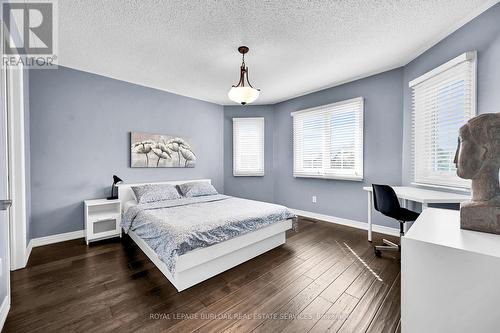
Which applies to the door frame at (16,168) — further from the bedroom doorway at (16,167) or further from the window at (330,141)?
the window at (330,141)

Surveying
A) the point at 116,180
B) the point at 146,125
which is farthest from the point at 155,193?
the point at 146,125

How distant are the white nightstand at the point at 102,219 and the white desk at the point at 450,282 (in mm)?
3449

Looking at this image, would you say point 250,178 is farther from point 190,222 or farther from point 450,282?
point 450,282

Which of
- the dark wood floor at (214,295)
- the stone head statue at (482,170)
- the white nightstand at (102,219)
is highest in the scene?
the stone head statue at (482,170)

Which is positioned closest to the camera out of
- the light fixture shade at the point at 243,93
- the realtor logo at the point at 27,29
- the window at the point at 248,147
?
the realtor logo at the point at 27,29

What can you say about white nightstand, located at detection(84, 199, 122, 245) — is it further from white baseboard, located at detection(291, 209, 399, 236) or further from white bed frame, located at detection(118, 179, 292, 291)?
white baseboard, located at detection(291, 209, 399, 236)

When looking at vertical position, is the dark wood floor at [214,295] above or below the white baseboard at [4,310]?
below

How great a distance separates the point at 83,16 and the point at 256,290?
10.0ft

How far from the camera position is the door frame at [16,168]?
7.01 feet

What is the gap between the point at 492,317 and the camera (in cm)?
76

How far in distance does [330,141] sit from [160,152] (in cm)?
325

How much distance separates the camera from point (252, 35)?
2244 mm

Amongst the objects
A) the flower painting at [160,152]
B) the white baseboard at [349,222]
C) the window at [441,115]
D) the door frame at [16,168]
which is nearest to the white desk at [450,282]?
the window at [441,115]

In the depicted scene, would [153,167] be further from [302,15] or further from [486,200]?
[486,200]
